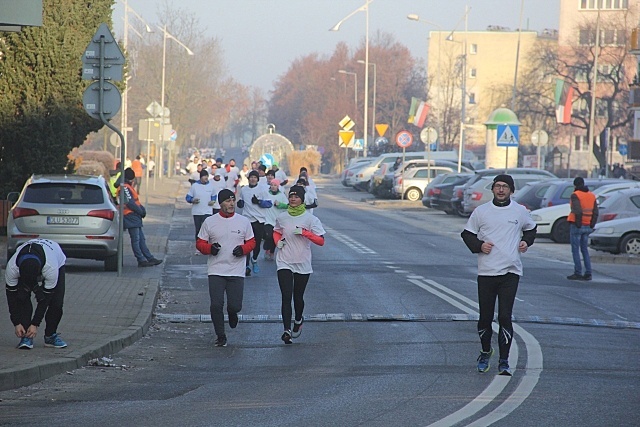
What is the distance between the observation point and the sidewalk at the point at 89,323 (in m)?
9.62

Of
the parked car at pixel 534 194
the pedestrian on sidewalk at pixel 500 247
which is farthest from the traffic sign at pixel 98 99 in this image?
the parked car at pixel 534 194

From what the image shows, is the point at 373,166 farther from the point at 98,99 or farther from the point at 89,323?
the point at 89,323

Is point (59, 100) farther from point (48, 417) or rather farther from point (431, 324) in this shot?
point (48, 417)

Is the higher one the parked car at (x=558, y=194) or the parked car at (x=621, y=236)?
the parked car at (x=558, y=194)

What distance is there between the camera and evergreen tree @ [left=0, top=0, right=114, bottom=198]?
76.3 feet

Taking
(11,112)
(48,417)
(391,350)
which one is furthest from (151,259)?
(48,417)

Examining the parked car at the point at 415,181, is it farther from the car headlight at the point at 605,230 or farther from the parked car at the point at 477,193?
the car headlight at the point at 605,230

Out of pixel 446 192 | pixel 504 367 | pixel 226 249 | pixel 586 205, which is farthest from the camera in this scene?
pixel 446 192

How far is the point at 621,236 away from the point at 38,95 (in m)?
12.5

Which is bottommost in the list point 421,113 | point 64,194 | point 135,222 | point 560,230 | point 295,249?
point 560,230

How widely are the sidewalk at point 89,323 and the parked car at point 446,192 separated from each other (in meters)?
21.3

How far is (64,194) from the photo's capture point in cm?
1842

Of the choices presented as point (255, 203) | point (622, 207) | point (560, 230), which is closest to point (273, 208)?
point (255, 203)

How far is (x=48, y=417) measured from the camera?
7.88 metres
